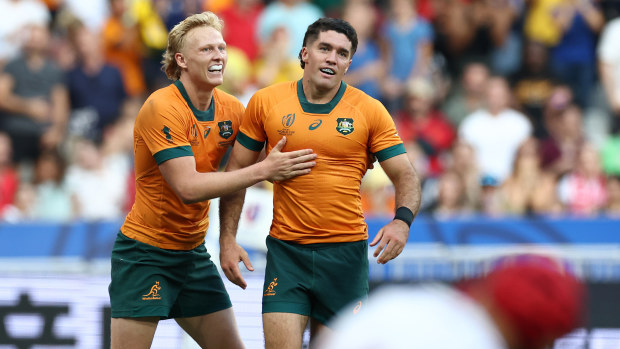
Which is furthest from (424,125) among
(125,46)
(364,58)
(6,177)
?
(6,177)

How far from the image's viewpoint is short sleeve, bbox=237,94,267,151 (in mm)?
5746

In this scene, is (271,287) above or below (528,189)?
below

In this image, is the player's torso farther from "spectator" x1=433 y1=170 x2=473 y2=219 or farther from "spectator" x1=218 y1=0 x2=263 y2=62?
"spectator" x1=218 y1=0 x2=263 y2=62

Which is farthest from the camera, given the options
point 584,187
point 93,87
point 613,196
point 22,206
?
point 93,87

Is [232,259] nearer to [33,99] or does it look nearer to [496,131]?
[496,131]

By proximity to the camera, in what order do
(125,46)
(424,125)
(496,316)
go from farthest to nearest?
1. (125,46)
2. (424,125)
3. (496,316)

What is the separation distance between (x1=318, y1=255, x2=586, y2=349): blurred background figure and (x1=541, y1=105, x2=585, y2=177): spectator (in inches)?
320

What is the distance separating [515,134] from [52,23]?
6.48 meters

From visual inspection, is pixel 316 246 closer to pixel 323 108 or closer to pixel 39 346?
pixel 323 108

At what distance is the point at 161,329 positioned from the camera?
7.95 m

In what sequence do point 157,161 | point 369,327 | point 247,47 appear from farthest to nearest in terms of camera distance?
point 247,47 → point 157,161 → point 369,327

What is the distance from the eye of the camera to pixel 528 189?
10.2 m

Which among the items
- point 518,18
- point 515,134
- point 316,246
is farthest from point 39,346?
point 518,18

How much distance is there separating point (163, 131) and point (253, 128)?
1.90 ft
